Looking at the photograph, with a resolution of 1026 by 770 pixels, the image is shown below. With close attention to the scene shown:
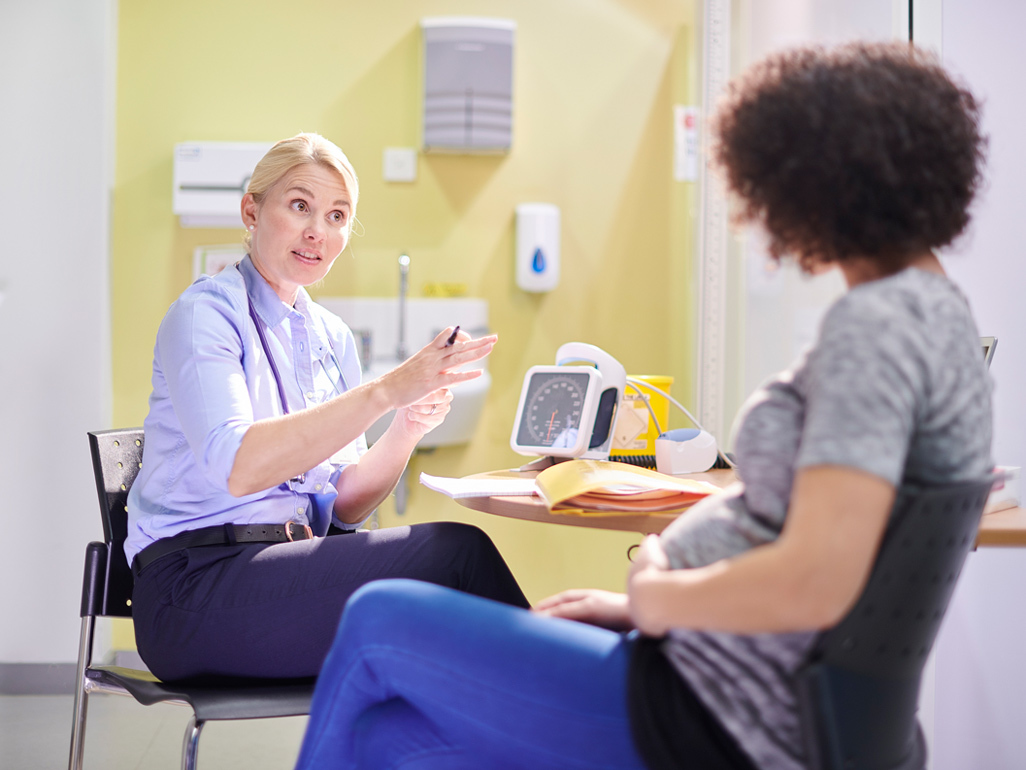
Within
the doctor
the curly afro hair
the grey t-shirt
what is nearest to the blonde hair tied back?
the doctor

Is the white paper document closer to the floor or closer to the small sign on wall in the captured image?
the floor

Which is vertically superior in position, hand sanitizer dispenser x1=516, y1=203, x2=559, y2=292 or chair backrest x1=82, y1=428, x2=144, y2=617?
hand sanitizer dispenser x1=516, y1=203, x2=559, y2=292

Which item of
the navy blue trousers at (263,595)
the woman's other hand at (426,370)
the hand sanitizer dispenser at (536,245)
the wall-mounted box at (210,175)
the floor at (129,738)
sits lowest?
the floor at (129,738)

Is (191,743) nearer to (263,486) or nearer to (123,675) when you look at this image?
(123,675)

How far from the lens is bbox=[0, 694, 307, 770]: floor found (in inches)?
84.6

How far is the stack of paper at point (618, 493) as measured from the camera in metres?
1.25

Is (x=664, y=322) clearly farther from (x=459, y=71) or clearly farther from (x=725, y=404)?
(x=459, y=71)

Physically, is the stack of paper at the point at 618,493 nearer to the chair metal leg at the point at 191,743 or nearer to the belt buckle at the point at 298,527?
the belt buckle at the point at 298,527

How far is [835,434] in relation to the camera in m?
0.70

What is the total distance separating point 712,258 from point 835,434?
2267 mm

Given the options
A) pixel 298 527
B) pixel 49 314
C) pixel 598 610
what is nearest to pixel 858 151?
pixel 598 610

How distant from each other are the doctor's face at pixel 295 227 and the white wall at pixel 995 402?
122 centimetres

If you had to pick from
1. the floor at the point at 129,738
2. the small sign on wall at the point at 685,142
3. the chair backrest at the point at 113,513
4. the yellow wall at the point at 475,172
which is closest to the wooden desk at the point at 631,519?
the chair backrest at the point at 113,513

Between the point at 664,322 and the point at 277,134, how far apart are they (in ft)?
4.85
